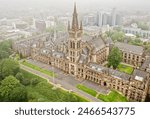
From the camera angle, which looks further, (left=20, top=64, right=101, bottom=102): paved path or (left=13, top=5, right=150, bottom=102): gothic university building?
(left=20, top=64, right=101, bottom=102): paved path

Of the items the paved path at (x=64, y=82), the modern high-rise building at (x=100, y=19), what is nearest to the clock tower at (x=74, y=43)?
the paved path at (x=64, y=82)

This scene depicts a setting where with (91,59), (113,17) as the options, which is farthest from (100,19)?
(91,59)

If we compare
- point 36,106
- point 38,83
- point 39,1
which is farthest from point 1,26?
point 36,106

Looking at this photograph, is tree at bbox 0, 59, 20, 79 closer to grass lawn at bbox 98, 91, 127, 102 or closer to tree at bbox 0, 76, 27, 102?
tree at bbox 0, 76, 27, 102

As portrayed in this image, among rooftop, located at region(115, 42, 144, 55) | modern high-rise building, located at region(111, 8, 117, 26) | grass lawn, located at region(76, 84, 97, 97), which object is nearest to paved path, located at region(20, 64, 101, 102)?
grass lawn, located at region(76, 84, 97, 97)

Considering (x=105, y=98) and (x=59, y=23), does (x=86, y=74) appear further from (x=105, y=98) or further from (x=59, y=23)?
(x=59, y=23)

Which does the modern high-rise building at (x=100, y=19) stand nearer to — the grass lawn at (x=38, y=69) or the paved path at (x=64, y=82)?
the grass lawn at (x=38, y=69)

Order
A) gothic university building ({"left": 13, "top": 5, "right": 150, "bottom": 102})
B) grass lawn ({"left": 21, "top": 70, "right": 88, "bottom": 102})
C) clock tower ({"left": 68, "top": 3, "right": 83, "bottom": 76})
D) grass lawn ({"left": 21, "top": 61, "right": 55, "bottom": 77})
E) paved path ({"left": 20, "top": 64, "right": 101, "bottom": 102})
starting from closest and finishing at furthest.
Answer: grass lawn ({"left": 21, "top": 70, "right": 88, "bottom": 102}) → gothic university building ({"left": 13, "top": 5, "right": 150, "bottom": 102}) → paved path ({"left": 20, "top": 64, "right": 101, "bottom": 102}) → clock tower ({"left": 68, "top": 3, "right": 83, "bottom": 76}) → grass lawn ({"left": 21, "top": 61, "right": 55, "bottom": 77})

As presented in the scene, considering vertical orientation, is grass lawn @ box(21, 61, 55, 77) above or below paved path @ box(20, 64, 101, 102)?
above

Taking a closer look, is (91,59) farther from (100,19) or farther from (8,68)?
(100,19)
